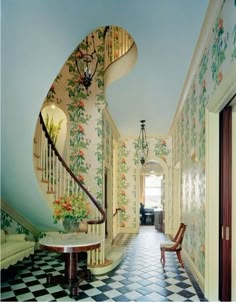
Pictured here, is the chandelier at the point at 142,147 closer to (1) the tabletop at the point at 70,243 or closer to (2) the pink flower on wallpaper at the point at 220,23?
(1) the tabletop at the point at 70,243

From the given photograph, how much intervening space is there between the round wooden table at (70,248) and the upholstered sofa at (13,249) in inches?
23.7

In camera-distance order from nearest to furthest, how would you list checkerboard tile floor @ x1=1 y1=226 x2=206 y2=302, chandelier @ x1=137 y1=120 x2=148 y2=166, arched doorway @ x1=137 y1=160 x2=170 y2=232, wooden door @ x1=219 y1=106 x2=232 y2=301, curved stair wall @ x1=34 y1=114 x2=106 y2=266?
wooden door @ x1=219 y1=106 x2=232 y2=301 < checkerboard tile floor @ x1=1 y1=226 x2=206 y2=302 < curved stair wall @ x1=34 y1=114 x2=106 y2=266 < arched doorway @ x1=137 y1=160 x2=170 y2=232 < chandelier @ x1=137 y1=120 x2=148 y2=166

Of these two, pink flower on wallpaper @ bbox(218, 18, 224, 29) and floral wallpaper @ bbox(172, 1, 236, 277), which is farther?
pink flower on wallpaper @ bbox(218, 18, 224, 29)

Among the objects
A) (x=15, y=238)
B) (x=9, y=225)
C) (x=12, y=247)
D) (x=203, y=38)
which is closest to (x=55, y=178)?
(x=15, y=238)

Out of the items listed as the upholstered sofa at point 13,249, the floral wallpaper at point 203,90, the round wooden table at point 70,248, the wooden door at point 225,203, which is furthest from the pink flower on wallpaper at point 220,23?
the upholstered sofa at point 13,249

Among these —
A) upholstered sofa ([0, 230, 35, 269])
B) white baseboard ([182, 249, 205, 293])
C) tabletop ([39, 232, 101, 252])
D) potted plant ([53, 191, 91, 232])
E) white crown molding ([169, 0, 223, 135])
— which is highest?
white crown molding ([169, 0, 223, 135])

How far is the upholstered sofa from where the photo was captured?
4.31 metres

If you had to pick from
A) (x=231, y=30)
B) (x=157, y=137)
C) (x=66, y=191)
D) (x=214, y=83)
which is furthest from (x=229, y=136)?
(x=157, y=137)

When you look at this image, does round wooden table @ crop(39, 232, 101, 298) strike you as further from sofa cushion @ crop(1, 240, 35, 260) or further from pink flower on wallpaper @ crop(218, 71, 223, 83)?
pink flower on wallpaper @ crop(218, 71, 223, 83)

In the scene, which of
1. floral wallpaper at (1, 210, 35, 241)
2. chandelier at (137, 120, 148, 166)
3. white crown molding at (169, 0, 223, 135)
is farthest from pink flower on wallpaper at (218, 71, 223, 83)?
chandelier at (137, 120, 148, 166)

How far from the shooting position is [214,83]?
11.4 ft

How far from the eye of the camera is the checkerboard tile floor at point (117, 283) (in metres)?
3.89

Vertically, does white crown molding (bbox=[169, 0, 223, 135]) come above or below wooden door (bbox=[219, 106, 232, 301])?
above

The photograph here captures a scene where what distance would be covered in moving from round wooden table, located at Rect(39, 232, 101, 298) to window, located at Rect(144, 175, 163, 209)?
461 inches
